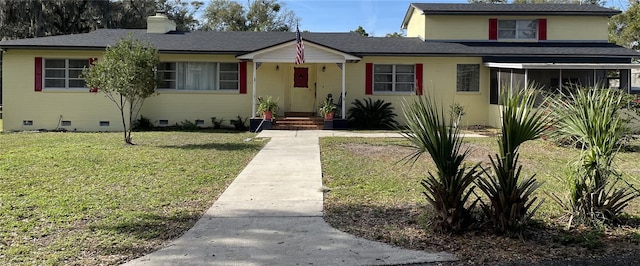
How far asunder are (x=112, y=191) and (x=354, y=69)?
42.2 feet

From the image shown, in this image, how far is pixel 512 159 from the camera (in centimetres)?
494

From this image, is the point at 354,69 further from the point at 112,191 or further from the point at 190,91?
the point at 112,191

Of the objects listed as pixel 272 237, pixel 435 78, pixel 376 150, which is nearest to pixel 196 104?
pixel 376 150

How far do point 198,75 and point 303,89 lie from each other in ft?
13.0

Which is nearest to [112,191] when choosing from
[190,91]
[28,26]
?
[190,91]

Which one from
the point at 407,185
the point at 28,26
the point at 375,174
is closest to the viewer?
the point at 407,185

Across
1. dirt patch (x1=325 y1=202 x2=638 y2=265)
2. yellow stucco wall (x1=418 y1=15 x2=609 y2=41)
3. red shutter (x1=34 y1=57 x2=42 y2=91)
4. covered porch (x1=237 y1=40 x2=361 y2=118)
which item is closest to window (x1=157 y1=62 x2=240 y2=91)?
covered porch (x1=237 y1=40 x2=361 y2=118)

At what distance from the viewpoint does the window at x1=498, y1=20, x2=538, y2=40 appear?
68.0 ft

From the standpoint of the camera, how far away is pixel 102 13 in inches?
1207

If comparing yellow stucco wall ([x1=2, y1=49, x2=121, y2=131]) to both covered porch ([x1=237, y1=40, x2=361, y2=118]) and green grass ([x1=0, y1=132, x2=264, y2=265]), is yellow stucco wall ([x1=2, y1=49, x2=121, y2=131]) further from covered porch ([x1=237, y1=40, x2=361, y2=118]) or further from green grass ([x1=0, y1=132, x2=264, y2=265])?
covered porch ([x1=237, y1=40, x2=361, y2=118])

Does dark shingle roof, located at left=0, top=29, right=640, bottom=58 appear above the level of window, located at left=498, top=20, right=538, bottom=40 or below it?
below

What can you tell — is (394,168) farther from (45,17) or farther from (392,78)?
(45,17)

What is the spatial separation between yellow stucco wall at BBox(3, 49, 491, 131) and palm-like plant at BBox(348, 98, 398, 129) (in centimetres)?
48

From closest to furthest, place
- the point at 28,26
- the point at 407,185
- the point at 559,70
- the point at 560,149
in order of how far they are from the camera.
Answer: the point at 407,185 < the point at 560,149 < the point at 559,70 < the point at 28,26
